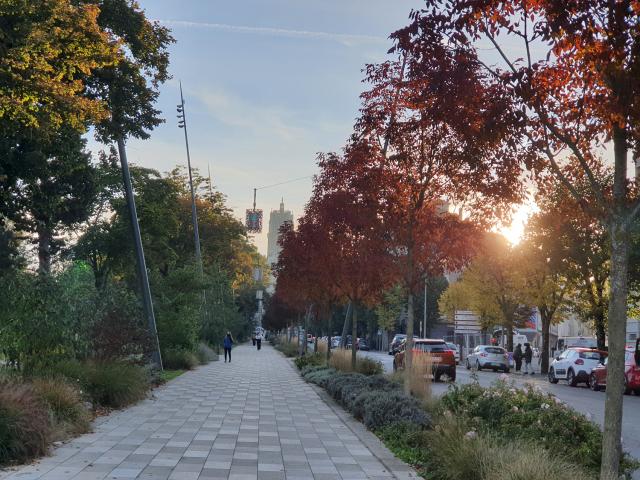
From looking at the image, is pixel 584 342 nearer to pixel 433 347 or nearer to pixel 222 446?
pixel 433 347

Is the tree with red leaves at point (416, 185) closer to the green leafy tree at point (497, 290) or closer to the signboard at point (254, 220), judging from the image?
the green leafy tree at point (497, 290)

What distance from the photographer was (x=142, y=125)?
21906 mm

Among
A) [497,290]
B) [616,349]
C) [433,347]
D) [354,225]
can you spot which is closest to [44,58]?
[354,225]

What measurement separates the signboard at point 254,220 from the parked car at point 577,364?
25249 mm

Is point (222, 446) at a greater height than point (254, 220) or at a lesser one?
lesser

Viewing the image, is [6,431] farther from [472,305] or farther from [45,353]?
[472,305]

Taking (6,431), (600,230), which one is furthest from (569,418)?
(600,230)

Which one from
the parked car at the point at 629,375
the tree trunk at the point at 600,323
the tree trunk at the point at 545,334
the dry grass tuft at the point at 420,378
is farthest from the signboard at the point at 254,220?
the dry grass tuft at the point at 420,378

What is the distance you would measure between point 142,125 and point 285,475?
15.2 metres

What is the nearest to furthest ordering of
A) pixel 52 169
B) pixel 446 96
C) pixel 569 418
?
pixel 446 96 < pixel 569 418 < pixel 52 169

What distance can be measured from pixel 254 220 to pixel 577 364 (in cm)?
2735

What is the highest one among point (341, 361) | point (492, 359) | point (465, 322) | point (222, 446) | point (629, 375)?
point (465, 322)

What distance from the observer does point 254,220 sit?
52656 millimetres

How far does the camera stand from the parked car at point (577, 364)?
29984mm
